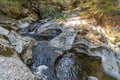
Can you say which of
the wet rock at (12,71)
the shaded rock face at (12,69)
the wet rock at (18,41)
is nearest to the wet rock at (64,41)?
the wet rock at (18,41)

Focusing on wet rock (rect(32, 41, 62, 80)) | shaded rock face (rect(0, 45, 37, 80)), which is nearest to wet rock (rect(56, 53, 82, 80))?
wet rock (rect(32, 41, 62, 80))

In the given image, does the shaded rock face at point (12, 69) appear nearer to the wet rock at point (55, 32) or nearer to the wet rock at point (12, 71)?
the wet rock at point (12, 71)

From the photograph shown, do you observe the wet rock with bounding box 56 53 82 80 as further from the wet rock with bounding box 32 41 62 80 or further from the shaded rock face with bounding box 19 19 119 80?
the wet rock with bounding box 32 41 62 80

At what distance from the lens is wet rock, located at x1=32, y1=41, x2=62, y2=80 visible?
6.66 metres

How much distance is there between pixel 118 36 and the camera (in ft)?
31.3

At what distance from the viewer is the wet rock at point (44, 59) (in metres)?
6.66

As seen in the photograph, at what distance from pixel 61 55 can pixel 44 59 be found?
0.64m

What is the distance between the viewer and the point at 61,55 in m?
7.78

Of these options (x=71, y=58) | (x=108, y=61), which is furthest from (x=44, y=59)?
(x=108, y=61)

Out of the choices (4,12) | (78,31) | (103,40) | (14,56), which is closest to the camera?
(14,56)

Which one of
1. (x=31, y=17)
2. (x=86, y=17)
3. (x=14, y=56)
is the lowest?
(x=31, y=17)

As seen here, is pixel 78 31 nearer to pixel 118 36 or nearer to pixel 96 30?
pixel 96 30

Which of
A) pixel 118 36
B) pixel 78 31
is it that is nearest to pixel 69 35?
pixel 78 31

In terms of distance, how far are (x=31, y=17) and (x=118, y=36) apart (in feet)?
17.9
